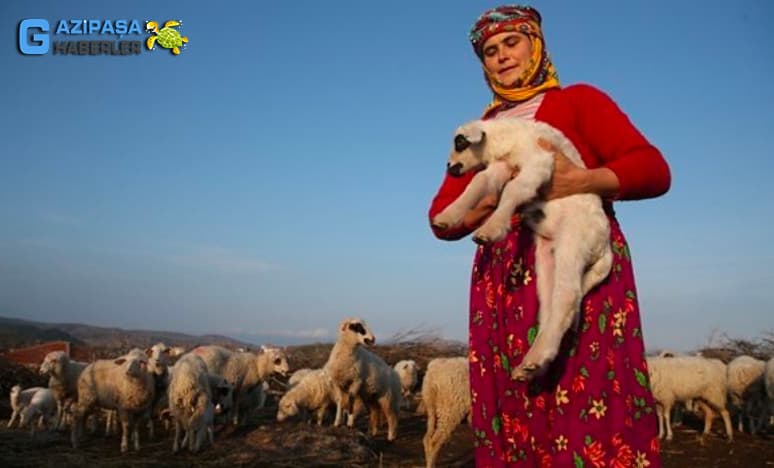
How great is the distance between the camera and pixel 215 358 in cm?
1183

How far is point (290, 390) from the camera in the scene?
11492 mm

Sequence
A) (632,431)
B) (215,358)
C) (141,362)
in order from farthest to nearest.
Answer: (215,358), (141,362), (632,431)

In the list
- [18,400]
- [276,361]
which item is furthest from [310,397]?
[18,400]

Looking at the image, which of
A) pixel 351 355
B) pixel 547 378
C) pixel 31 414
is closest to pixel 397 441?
pixel 351 355

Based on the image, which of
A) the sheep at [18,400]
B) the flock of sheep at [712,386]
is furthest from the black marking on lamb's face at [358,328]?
the sheep at [18,400]

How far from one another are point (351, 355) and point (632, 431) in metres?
8.53

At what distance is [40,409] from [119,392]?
3014mm

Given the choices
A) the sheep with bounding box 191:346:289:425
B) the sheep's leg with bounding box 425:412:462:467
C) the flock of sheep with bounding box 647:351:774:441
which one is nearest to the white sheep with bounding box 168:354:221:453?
the sheep with bounding box 191:346:289:425

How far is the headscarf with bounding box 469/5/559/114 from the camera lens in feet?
8.28

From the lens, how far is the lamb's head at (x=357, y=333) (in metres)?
10.3

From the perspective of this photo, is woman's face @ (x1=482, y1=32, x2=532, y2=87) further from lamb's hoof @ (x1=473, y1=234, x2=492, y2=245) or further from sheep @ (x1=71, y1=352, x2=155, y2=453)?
sheep @ (x1=71, y1=352, x2=155, y2=453)

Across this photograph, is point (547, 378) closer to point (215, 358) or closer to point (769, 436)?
point (215, 358)

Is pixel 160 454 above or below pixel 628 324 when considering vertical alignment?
below

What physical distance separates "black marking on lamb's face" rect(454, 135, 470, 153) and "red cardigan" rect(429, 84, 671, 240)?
0.57 feet
